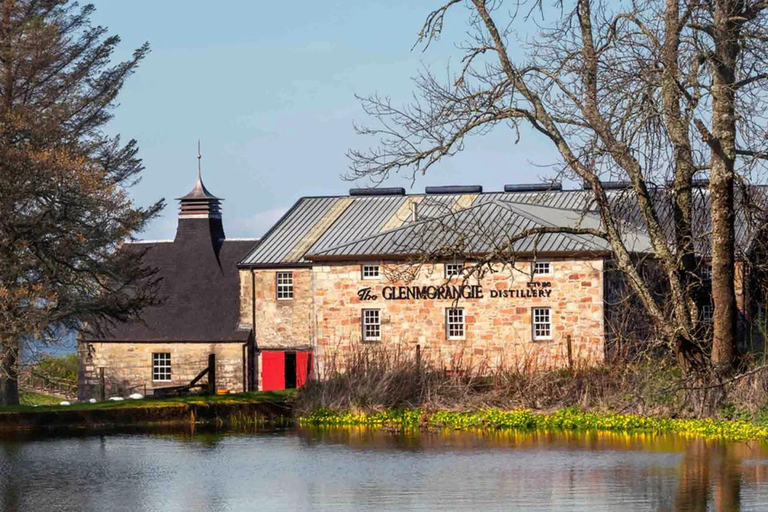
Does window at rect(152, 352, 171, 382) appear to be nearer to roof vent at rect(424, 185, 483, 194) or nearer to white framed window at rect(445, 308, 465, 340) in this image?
roof vent at rect(424, 185, 483, 194)

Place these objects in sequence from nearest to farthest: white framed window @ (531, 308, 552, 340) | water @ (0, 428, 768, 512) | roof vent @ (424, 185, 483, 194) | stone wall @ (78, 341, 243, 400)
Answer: water @ (0, 428, 768, 512) → white framed window @ (531, 308, 552, 340) → stone wall @ (78, 341, 243, 400) → roof vent @ (424, 185, 483, 194)

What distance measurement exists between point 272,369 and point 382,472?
2645cm

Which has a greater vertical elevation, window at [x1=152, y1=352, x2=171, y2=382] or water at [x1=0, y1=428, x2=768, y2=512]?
window at [x1=152, y1=352, x2=171, y2=382]

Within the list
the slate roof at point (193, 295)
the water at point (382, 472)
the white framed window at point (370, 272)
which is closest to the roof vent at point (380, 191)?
the slate roof at point (193, 295)

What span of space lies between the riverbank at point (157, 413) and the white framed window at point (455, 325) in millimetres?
8552

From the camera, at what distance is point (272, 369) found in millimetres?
46781

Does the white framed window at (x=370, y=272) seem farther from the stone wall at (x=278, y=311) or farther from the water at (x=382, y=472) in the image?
the water at (x=382, y=472)

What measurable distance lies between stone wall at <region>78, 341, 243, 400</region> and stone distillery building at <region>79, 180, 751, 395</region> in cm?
5

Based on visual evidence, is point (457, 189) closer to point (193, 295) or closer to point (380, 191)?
point (380, 191)

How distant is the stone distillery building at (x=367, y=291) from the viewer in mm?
37938

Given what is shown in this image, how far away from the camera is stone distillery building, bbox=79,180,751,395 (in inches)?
1494

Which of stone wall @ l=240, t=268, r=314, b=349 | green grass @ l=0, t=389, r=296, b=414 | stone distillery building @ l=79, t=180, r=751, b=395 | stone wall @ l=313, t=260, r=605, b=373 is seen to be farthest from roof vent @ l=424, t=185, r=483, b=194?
green grass @ l=0, t=389, r=296, b=414

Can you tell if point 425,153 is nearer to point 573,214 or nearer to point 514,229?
point 514,229

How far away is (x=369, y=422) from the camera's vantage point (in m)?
29.0
